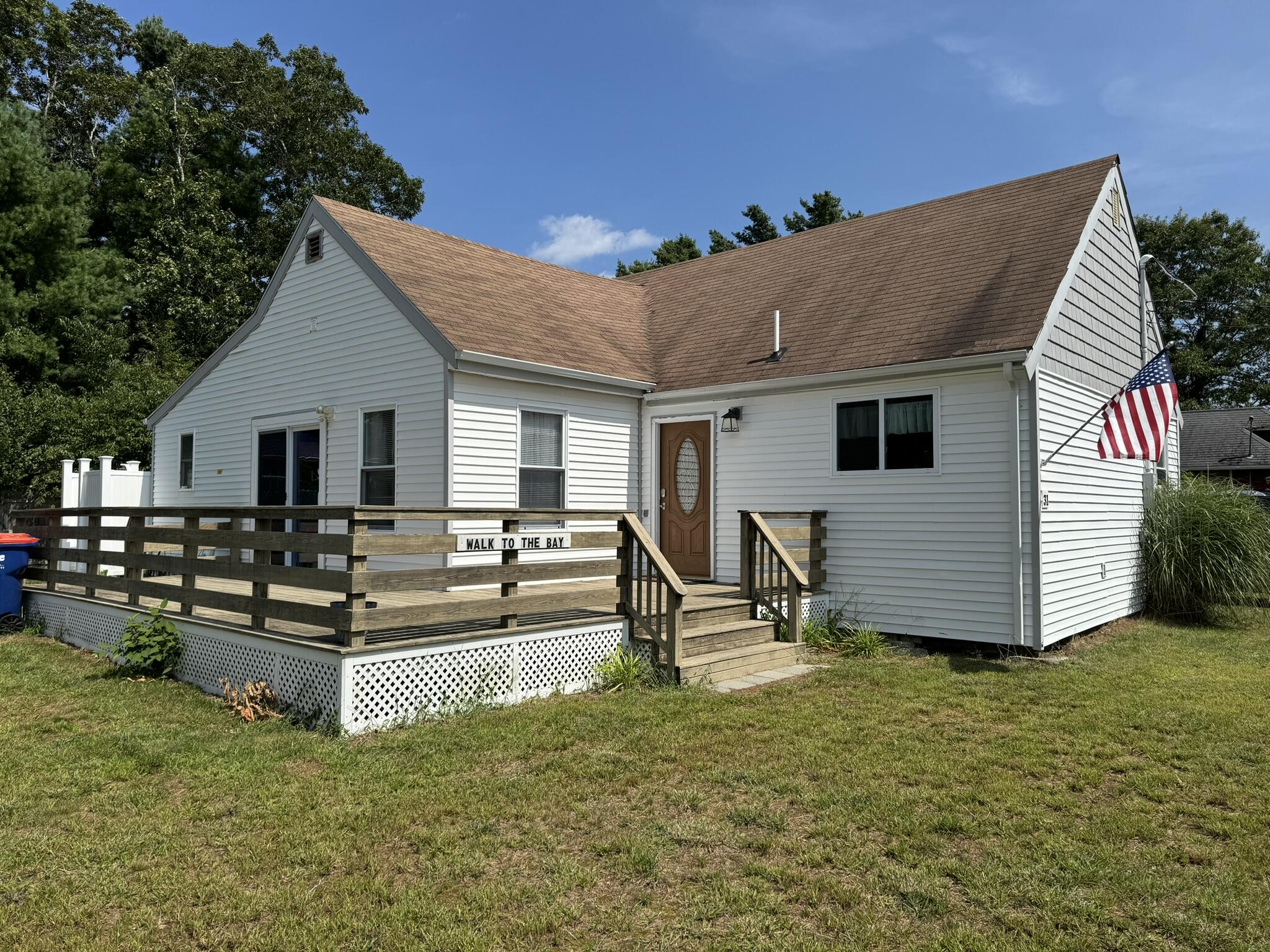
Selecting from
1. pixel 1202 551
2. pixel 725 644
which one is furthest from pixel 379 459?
pixel 1202 551

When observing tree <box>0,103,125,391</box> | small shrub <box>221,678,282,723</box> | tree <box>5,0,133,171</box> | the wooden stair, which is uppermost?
tree <box>5,0,133,171</box>

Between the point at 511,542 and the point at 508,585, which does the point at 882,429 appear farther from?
the point at 508,585

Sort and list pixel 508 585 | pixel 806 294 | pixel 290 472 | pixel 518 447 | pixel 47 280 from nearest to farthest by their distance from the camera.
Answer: pixel 508 585 < pixel 518 447 < pixel 290 472 < pixel 806 294 < pixel 47 280

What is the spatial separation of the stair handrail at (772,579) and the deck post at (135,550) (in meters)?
6.29

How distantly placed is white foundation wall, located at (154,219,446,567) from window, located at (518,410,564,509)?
116cm

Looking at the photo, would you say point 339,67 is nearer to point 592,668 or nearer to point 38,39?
point 38,39

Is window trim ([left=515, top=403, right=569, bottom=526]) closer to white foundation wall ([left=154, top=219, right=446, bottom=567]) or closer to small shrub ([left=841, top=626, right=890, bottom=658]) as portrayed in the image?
white foundation wall ([left=154, top=219, right=446, bottom=567])

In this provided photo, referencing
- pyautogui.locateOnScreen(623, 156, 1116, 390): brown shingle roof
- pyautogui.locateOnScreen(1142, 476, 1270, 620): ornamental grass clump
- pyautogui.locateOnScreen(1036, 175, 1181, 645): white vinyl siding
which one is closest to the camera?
pyautogui.locateOnScreen(1036, 175, 1181, 645): white vinyl siding

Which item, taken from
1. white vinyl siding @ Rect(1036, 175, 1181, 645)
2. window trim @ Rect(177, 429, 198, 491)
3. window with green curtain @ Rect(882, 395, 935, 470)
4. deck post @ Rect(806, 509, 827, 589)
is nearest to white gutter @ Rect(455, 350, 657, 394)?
deck post @ Rect(806, 509, 827, 589)

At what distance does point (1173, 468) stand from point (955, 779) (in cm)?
1182

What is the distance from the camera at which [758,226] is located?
33.5 m

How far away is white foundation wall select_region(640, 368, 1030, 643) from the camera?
8734 millimetres

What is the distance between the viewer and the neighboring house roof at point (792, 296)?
380 inches

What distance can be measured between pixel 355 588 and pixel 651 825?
109 inches
